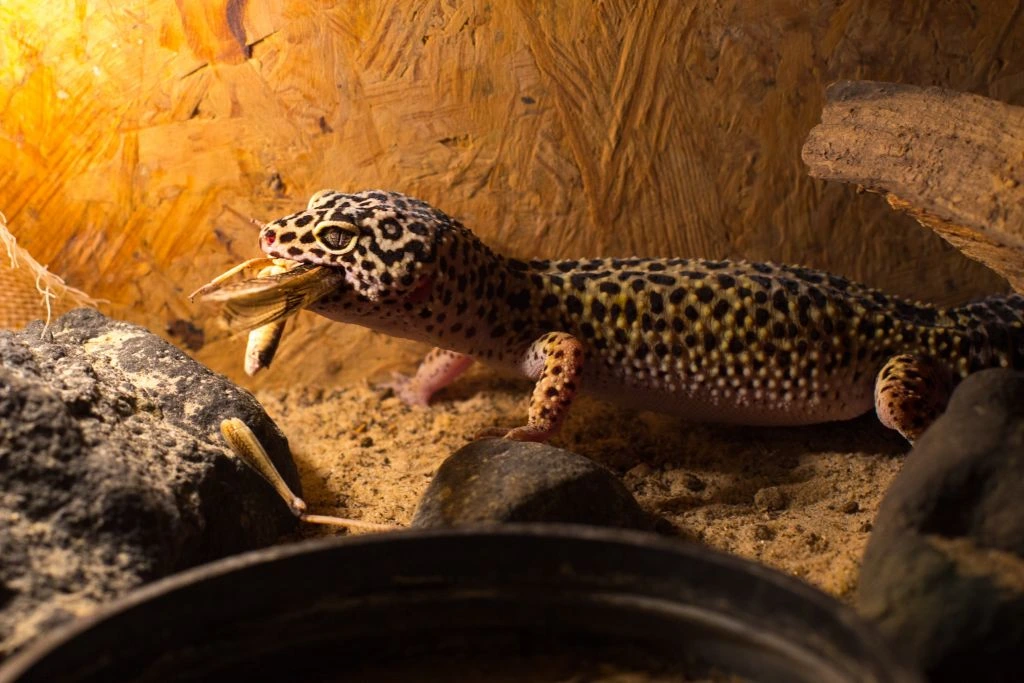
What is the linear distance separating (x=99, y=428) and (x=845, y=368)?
2877mm

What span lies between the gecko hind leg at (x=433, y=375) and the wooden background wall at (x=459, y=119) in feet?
1.95

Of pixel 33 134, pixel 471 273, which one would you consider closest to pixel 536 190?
pixel 471 273

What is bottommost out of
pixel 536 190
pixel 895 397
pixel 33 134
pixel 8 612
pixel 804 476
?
pixel 804 476

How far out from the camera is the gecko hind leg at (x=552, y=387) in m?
3.82

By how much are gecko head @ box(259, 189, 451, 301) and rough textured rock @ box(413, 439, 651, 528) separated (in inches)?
31.6

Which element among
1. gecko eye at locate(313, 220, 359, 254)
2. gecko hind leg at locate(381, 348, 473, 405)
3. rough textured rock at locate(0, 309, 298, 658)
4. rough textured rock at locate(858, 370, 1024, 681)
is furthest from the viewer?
gecko hind leg at locate(381, 348, 473, 405)

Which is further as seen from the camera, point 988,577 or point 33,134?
point 33,134

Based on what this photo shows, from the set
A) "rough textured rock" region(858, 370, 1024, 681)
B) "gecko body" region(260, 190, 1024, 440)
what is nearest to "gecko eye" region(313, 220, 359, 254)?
"gecko body" region(260, 190, 1024, 440)

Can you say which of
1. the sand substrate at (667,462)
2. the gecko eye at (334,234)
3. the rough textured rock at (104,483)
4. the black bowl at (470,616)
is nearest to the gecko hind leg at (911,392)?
the sand substrate at (667,462)

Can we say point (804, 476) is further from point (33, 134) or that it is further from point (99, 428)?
point (33, 134)

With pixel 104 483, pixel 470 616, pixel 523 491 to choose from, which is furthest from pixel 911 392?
pixel 104 483

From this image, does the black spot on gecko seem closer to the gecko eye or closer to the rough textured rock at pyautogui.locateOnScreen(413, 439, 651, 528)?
the rough textured rock at pyautogui.locateOnScreen(413, 439, 651, 528)

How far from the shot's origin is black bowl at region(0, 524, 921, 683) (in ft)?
6.50

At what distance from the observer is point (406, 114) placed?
4.09 meters
